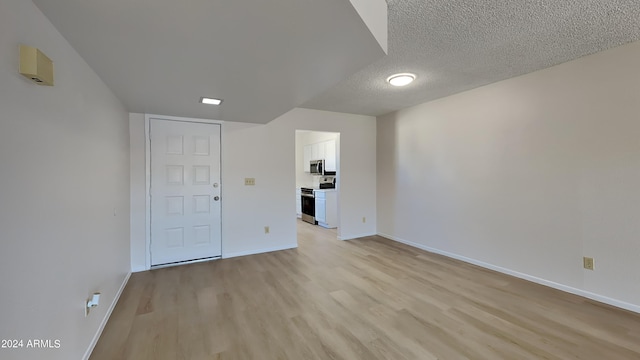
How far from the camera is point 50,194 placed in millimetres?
1324

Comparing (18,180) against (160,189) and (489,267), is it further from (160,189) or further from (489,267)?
(489,267)

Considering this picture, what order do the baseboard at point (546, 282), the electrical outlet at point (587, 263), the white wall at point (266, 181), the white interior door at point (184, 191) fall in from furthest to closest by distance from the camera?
the white wall at point (266, 181)
the white interior door at point (184, 191)
the electrical outlet at point (587, 263)
the baseboard at point (546, 282)

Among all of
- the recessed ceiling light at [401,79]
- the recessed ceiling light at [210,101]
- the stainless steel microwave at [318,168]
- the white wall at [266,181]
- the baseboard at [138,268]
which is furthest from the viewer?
the stainless steel microwave at [318,168]

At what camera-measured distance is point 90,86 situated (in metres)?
1.92

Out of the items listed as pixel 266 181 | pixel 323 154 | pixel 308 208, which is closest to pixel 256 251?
pixel 266 181

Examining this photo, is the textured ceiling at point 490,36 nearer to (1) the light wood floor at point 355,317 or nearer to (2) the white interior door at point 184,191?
(2) the white interior door at point 184,191

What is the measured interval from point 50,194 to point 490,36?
316 centimetres

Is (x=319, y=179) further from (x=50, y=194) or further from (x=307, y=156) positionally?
(x=50, y=194)

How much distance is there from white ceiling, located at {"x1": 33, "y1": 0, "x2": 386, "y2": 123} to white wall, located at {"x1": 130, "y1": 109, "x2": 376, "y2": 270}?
1515 millimetres

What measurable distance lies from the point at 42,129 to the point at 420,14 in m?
2.32

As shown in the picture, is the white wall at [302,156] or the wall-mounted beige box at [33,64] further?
the white wall at [302,156]

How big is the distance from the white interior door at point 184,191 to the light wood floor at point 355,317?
0.37m

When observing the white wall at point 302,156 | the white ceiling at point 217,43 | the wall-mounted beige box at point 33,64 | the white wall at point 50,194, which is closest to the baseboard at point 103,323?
the white wall at point 50,194

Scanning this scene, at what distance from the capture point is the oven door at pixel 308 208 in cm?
649
